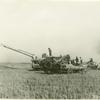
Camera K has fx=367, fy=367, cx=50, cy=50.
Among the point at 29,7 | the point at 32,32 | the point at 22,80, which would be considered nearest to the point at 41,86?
the point at 22,80

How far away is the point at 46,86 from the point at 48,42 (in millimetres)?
659

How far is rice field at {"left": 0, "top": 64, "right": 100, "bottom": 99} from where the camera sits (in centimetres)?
534

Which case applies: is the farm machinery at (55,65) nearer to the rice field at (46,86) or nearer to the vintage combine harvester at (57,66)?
the vintage combine harvester at (57,66)

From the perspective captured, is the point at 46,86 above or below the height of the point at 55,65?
below

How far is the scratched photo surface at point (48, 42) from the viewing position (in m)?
5.40

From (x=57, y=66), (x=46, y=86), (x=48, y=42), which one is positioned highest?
(x=48, y=42)

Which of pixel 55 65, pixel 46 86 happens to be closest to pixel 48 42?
pixel 46 86

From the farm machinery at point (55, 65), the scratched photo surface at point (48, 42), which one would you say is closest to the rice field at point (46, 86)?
the scratched photo surface at point (48, 42)

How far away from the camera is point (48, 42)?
5.52 m

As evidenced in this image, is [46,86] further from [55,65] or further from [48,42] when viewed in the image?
[55,65]

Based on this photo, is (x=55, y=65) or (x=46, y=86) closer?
(x=46, y=86)

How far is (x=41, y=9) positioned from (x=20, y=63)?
0.88 metres

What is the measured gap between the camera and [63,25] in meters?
5.50

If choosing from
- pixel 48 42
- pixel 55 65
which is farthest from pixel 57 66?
pixel 48 42
